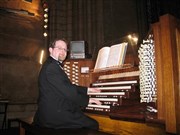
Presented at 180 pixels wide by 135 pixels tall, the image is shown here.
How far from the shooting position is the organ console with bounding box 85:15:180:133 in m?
1.84

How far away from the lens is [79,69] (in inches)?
167

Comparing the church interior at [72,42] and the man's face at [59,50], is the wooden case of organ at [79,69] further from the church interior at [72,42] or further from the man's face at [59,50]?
the man's face at [59,50]

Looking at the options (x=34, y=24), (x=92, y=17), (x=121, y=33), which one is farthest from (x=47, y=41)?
(x=121, y=33)

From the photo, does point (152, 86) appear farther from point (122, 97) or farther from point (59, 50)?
point (59, 50)

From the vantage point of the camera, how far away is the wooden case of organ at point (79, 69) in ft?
13.7

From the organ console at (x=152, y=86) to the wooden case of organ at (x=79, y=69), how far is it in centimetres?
92

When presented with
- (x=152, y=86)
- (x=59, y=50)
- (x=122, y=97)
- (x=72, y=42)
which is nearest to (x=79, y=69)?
(x=72, y=42)

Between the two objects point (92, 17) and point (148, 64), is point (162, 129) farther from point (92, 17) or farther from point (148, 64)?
point (92, 17)

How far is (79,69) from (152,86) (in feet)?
7.14

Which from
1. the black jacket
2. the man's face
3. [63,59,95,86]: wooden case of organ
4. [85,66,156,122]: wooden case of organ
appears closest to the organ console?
[85,66,156,122]: wooden case of organ

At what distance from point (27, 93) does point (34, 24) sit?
2.13m

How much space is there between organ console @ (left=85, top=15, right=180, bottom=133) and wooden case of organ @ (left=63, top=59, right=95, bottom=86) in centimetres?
92

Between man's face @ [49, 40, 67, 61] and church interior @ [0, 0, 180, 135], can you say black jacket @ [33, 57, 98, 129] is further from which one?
church interior @ [0, 0, 180, 135]

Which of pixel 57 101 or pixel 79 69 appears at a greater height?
pixel 79 69
